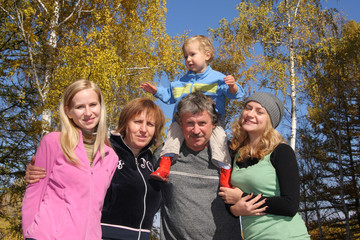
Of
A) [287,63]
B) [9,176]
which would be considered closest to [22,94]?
[9,176]

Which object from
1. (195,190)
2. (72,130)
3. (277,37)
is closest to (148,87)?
(72,130)

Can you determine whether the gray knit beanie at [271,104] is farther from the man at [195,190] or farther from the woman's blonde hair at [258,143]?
the man at [195,190]

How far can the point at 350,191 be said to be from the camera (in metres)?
19.3

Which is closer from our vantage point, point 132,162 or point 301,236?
point 301,236

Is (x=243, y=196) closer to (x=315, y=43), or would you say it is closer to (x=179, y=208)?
(x=179, y=208)

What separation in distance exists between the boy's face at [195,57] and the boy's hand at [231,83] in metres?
0.59

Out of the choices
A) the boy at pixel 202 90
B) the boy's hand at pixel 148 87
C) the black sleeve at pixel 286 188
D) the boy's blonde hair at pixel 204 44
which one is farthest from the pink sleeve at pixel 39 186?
the boy's blonde hair at pixel 204 44

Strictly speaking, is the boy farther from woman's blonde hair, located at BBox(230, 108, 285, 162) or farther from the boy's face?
woman's blonde hair, located at BBox(230, 108, 285, 162)

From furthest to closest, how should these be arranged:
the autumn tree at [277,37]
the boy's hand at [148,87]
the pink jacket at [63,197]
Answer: the autumn tree at [277,37] < the boy's hand at [148,87] < the pink jacket at [63,197]

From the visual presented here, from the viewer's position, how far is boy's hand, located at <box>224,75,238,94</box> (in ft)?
11.1

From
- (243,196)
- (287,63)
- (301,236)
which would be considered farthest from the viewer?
(287,63)

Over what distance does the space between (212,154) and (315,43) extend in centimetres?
1707

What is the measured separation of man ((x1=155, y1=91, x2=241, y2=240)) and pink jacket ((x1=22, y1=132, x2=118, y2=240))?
0.60 metres

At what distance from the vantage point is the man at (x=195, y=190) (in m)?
2.76
